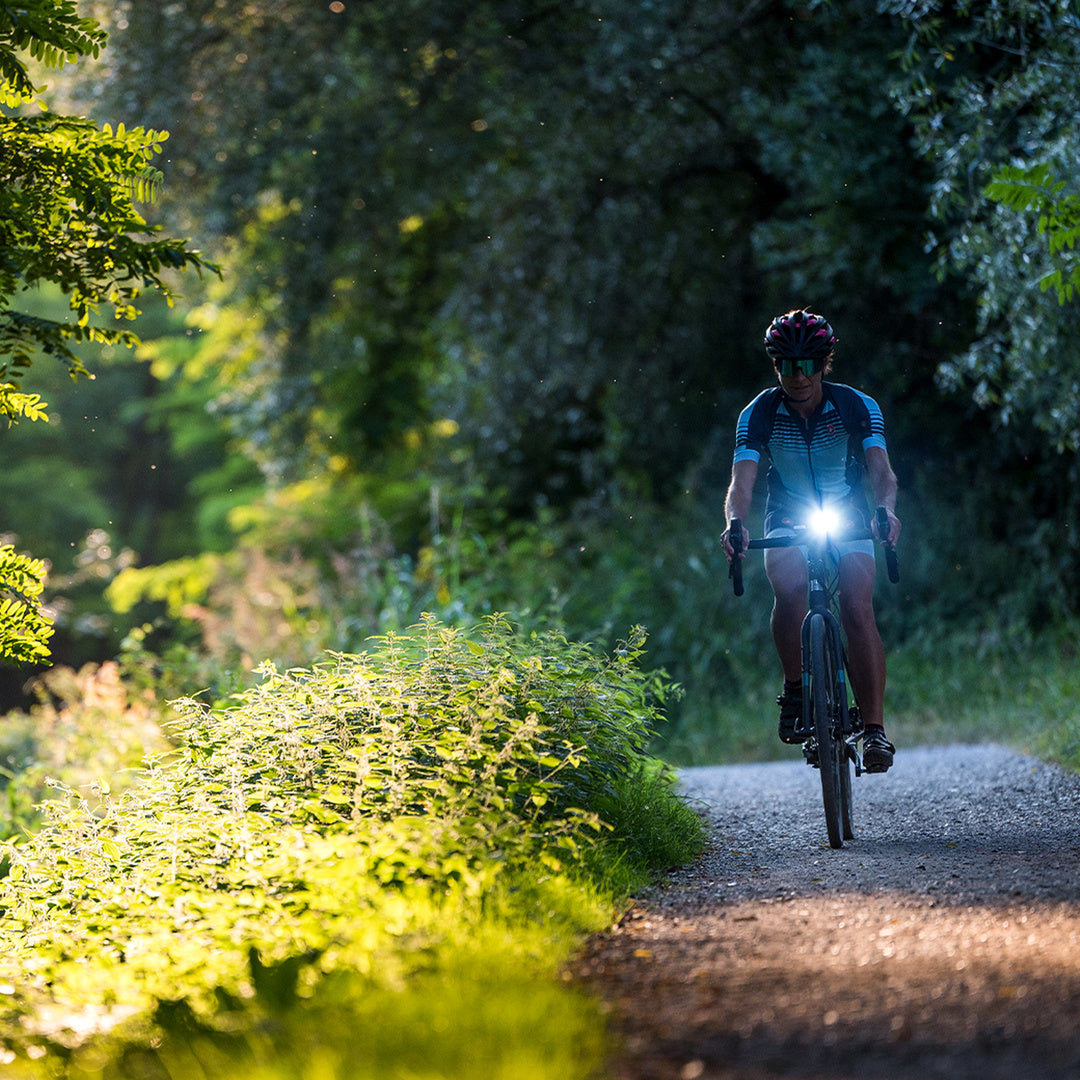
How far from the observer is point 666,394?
15.7 meters

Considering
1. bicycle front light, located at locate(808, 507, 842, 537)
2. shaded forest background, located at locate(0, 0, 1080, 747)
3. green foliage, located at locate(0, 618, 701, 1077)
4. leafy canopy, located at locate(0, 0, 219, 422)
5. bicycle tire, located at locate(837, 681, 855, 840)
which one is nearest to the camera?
green foliage, located at locate(0, 618, 701, 1077)

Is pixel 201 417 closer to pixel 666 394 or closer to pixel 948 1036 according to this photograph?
pixel 666 394

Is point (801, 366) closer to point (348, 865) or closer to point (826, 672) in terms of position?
point (826, 672)

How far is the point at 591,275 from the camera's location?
14.8 metres

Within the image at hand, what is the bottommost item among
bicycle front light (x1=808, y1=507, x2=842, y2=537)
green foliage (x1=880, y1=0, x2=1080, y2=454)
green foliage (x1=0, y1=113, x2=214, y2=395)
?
bicycle front light (x1=808, y1=507, x2=842, y2=537)

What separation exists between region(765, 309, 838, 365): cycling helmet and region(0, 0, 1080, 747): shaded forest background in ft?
18.1

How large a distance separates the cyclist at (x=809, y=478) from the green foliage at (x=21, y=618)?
9.71 ft

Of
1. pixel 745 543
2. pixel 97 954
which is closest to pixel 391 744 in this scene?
pixel 97 954

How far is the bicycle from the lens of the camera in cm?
577

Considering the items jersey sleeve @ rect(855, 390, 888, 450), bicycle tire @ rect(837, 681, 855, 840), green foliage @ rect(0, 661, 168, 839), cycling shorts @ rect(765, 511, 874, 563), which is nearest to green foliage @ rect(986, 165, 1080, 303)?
jersey sleeve @ rect(855, 390, 888, 450)

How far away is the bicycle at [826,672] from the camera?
5766mm

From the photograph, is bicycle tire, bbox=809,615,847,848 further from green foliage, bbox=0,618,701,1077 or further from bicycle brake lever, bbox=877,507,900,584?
green foliage, bbox=0,618,701,1077

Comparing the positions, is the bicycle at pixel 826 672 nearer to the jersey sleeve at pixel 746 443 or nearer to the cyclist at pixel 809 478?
the cyclist at pixel 809 478

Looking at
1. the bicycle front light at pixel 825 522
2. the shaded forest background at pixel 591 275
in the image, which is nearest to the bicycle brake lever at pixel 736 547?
the bicycle front light at pixel 825 522
